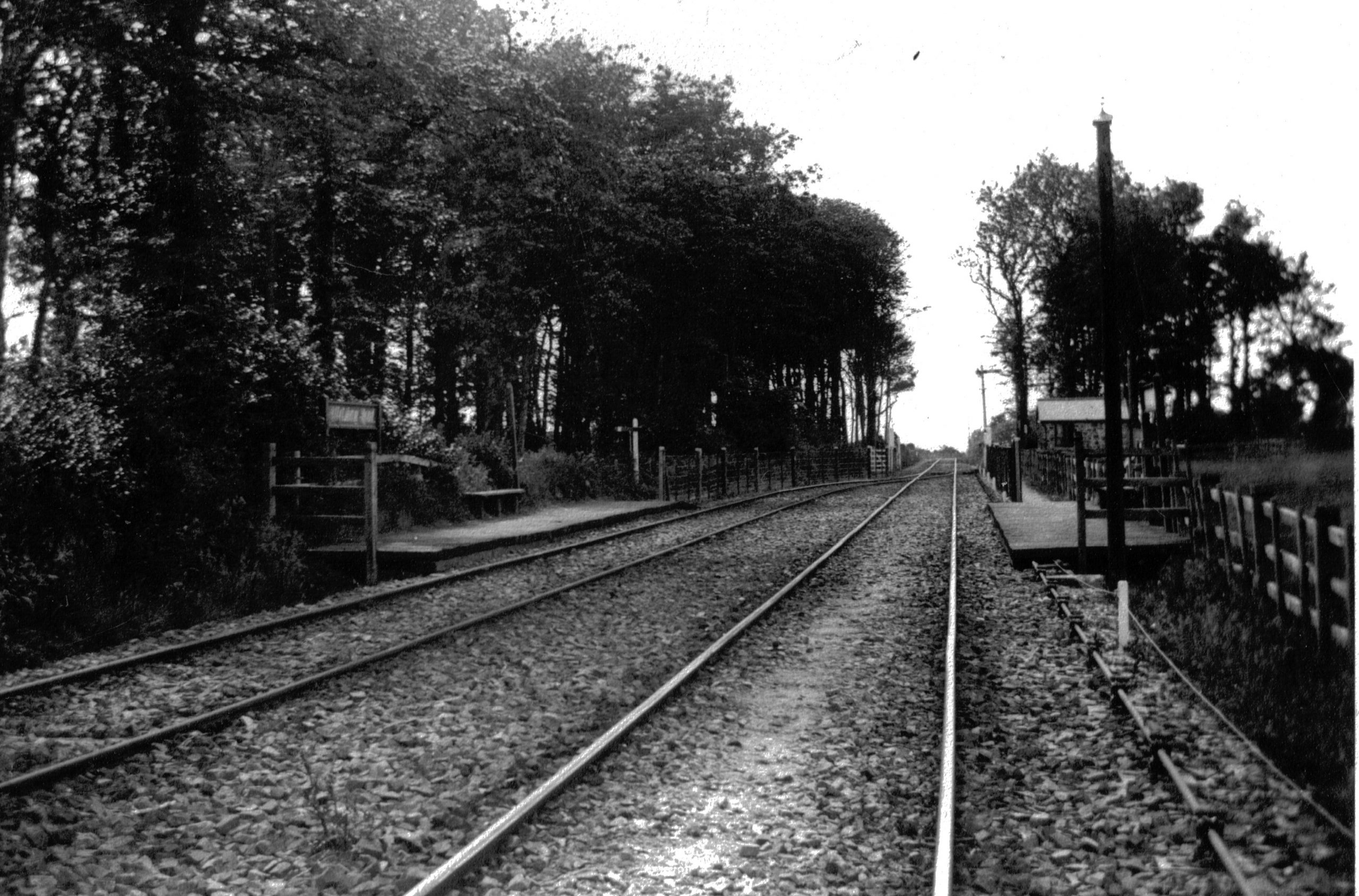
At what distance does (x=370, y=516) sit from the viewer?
11.8 m

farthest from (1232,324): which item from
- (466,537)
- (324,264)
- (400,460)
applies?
(324,264)

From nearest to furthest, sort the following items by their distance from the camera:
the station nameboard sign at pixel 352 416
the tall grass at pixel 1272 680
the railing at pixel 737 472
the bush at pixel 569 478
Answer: the tall grass at pixel 1272 680 < the station nameboard sign at pixel 352 416 < the bush at pixel 569 478 < the railing at pixel 737 472

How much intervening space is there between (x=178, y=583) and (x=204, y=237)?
16.7ft

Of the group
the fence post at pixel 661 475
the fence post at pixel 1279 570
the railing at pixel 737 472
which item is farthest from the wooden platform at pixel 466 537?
the fence post at pixel 1279 570

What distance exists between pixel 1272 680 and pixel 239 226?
12666 mm

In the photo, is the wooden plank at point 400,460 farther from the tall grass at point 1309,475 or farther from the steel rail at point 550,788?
the tall grass at point 1309,475

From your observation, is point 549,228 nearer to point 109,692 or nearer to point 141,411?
point 141,411

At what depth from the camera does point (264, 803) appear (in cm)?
476

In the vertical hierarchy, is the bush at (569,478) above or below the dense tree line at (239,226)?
below

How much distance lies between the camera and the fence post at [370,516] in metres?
11.7

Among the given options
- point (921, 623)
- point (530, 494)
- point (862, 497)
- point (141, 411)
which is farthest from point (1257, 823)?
point (862, 497)

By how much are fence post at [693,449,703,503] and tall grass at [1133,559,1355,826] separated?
56.9 ft

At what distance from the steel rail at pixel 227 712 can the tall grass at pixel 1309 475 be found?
17.2 ft

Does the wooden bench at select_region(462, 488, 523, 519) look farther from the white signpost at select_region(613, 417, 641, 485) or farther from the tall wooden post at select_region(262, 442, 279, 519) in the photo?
the white signpost at select_region(613, 417, 641, 485)
